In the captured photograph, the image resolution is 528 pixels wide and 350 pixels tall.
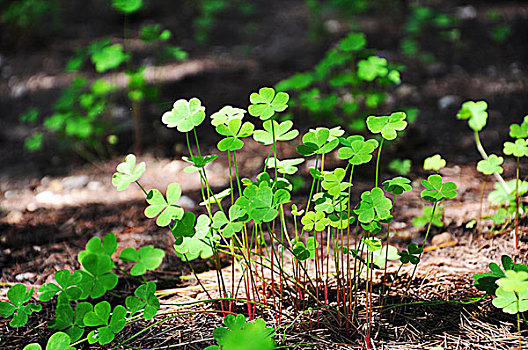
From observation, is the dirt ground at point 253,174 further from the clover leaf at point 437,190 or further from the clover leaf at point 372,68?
the clover leaf at point 372,68

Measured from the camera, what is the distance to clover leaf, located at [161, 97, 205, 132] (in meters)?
1.21

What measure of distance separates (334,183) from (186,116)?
16.3 inches

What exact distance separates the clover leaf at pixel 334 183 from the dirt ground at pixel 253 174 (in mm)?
372

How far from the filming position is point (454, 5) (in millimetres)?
4738

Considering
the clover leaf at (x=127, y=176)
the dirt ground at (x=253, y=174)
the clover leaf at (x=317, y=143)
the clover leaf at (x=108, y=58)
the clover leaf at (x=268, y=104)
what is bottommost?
the dirt ground at (x=253, y=174)

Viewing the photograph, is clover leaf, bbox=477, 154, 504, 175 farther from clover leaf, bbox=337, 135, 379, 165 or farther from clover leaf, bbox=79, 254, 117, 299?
clover leaf, bbox=79, 254, 117, 299

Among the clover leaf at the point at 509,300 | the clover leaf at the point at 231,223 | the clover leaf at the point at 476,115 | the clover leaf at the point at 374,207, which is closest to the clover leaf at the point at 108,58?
the clover leaf at the point at 231,223

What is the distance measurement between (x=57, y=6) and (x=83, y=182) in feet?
11.2

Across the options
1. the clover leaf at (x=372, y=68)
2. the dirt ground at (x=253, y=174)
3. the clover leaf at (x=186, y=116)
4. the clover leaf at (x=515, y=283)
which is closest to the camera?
the clover leaf at (x=515, y=283)

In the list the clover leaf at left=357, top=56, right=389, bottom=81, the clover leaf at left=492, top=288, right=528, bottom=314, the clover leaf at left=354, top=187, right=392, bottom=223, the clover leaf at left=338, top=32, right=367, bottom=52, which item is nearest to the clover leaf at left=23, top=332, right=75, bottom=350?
the clover leaf at left=354, top=187, right=392, bottom=223

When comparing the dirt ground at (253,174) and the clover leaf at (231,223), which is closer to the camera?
the clover leaf at (231,223)

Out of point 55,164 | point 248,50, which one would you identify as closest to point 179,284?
point 55,164

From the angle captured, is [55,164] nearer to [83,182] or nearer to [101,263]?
[83,182]

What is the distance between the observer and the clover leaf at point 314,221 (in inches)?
48.8
